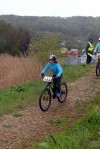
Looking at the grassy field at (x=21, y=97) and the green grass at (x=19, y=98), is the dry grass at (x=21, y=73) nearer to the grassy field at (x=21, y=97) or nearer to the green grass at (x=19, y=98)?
the grassy field at (x=21, y=97)

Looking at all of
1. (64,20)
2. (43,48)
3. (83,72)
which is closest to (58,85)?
(83,72)

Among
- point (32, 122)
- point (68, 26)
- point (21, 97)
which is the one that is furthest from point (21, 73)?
point (68, 26)

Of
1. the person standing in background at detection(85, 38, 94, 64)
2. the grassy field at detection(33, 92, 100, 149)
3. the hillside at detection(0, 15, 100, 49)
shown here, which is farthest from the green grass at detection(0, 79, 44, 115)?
the hillside at detection(0, 15, 100, 49)

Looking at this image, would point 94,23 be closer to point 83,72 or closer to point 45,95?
point 83,72

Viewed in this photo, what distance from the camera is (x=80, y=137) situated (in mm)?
5270

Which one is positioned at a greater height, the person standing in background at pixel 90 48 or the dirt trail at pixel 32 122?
the person standing in background at pixel 90 48

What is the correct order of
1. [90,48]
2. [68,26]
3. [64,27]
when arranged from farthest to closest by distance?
1. [64,27]
2. [68,26]
3. [90,48]

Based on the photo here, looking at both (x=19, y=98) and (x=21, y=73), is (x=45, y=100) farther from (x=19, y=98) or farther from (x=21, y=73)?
(x=21, y=73)

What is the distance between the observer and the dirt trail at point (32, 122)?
6.38 meters

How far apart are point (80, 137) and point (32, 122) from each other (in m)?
2.42

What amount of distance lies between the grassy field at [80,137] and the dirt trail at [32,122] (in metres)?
0.68

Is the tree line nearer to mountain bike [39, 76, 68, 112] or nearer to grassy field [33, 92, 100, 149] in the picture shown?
mountain bike [39, 76, 68, 112]

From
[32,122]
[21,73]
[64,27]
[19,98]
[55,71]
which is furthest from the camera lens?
[64,27]

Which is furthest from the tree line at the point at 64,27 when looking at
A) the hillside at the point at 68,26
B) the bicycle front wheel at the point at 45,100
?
the bicycle front wheel at the point at 45,100
